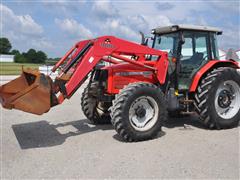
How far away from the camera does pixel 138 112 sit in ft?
21.0

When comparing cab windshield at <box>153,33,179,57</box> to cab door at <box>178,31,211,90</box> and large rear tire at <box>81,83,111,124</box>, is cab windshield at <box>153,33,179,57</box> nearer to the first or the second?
cab door at <box>178,31,211,90</box>

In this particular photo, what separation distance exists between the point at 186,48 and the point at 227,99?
150cm

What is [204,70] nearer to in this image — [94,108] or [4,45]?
[94,108]

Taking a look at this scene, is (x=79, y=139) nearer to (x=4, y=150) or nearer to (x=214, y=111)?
(x=4, y=150)

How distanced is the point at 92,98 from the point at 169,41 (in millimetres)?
2219

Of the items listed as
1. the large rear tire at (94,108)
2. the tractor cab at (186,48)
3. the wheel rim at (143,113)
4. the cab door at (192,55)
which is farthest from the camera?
the large rear tire at (94,108)

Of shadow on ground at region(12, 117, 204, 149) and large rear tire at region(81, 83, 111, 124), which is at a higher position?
large rear tire at region(81, 83, 111, 124)

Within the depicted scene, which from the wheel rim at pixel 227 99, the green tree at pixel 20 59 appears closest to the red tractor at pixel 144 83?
the wheel rim at pixel 227 99

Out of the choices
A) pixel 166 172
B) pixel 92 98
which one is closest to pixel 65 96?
pixel 92 98

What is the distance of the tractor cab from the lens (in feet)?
23.6

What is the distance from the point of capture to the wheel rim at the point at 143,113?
20.9 feet

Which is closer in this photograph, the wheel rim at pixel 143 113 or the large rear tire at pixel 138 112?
the large rear tire at pixel 138 112

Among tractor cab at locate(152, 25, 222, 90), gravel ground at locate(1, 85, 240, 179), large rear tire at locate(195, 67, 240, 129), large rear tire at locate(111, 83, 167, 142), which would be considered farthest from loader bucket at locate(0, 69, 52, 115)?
large rear tire at locate(195, 67, 240, 129)

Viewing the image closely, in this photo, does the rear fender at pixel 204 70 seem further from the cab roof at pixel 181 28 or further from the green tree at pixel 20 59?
the green tree at pixel 20 59
